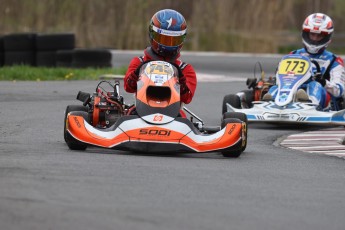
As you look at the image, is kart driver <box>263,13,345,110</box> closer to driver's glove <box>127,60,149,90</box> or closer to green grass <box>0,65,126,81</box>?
driver's glove <box>127,60,149,90</box>

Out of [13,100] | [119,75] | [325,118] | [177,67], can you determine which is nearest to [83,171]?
[177,67]

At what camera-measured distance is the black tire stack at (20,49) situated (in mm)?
22094

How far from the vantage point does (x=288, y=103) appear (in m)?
12.9

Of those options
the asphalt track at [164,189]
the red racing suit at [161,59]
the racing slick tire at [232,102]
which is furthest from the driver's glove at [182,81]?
the racing slick tire at [232,102]

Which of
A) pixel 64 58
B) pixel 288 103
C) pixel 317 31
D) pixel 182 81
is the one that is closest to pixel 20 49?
pixel 64 58

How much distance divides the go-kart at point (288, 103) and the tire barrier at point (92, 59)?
336 inches

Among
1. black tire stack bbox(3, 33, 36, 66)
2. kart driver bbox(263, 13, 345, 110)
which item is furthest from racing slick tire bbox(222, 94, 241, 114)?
black tire stack bbox(3, 33, 36, 66)

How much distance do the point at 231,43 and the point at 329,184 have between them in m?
25.1

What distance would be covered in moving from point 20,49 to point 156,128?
13868mm

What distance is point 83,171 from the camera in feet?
24.3

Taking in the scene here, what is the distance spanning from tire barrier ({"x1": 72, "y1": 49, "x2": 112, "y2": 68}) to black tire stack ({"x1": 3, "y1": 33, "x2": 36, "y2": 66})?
3.28 feet

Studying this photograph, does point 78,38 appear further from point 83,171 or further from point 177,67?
point 83,171

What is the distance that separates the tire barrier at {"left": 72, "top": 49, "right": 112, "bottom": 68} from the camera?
22.1 meters

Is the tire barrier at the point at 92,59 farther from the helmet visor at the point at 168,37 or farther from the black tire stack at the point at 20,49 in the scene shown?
the helmet visor at the point at 168,37
